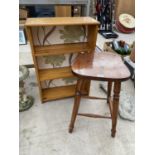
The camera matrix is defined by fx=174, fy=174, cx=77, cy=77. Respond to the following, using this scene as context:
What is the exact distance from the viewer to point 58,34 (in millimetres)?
1715

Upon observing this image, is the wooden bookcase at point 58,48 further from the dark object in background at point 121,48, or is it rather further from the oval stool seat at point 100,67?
the dark object in background at point 121,48

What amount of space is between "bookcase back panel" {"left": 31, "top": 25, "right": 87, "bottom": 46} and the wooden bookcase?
41 mm

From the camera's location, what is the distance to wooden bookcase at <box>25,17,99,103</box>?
1.49 m

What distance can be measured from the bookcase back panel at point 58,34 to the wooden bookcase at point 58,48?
0.14ft

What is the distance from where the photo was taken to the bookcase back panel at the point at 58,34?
1.66 meters

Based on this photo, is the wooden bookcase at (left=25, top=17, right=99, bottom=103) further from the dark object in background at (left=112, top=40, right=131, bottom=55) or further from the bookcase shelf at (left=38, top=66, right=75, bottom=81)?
the dark object in background at (left=112, top=40, right=131, bottom=55)

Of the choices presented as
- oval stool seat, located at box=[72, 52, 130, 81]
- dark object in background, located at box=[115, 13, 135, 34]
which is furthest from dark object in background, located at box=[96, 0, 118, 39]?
oval stool seat, located at box=[72, 52, 130, 81]

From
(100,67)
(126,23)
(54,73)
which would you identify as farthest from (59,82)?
(126,23)

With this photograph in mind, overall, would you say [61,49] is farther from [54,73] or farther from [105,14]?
[105,14]

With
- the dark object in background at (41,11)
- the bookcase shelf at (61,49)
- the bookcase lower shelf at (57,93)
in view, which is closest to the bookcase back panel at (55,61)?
the bookcase shelf at (61,49)

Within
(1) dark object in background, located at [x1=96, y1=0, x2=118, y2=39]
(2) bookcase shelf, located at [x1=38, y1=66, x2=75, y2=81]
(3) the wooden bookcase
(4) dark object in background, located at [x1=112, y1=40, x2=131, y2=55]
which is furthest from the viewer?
(1) dark object in background, located at [x1=96, y1=0, x2=118, y2=39]

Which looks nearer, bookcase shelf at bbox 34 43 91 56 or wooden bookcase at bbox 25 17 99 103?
wooden bookcase at bbox 25 17 99 103
